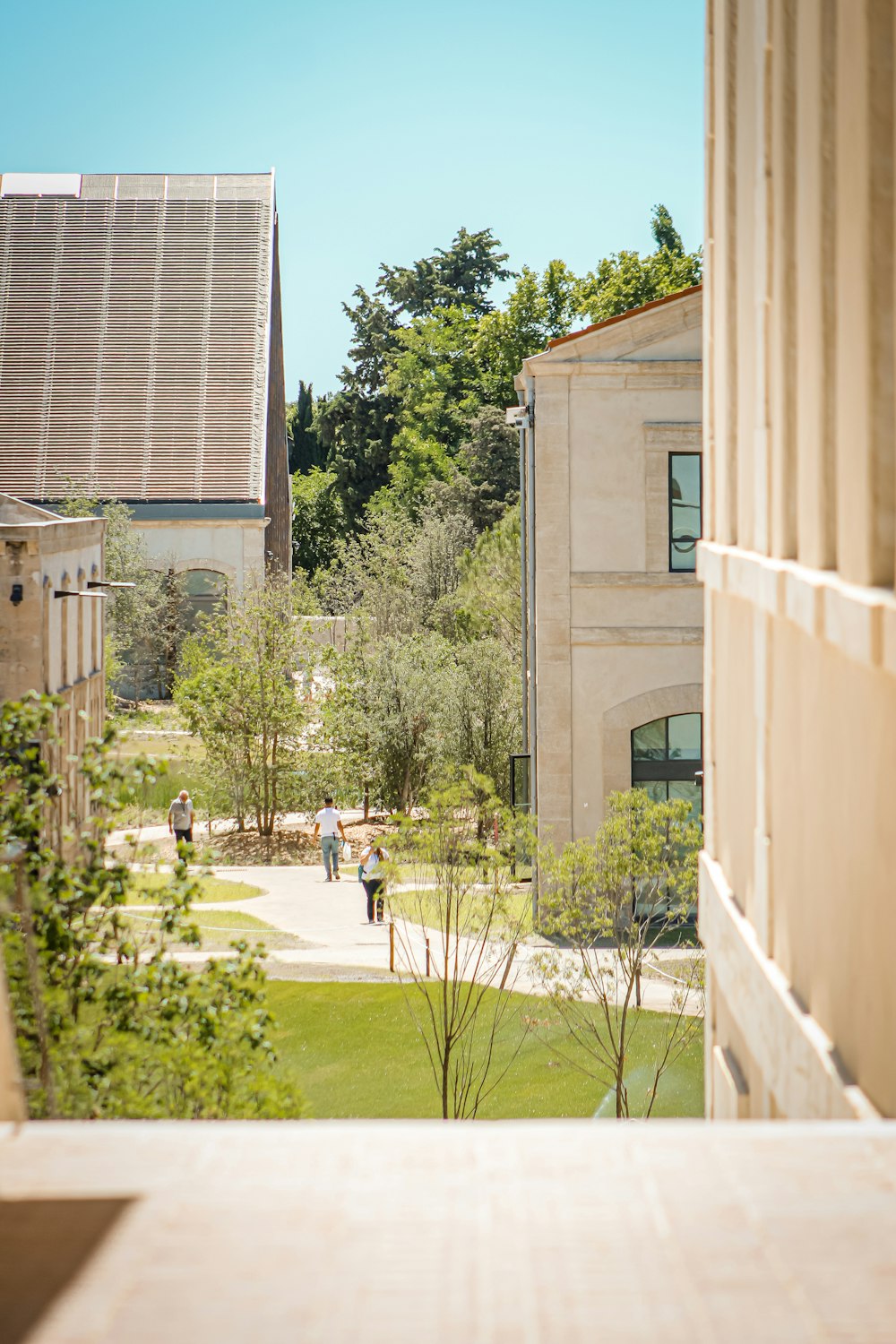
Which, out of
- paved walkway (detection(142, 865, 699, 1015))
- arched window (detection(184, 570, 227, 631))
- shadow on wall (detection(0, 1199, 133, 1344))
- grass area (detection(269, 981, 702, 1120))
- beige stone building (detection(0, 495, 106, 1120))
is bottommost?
grass area (detection(269, 981, 702, 1120))

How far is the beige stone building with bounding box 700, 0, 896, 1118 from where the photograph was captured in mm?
4094

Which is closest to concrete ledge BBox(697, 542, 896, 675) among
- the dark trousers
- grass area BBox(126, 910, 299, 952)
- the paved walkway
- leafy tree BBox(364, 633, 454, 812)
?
the paved walkway

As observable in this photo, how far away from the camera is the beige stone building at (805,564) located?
161 inches

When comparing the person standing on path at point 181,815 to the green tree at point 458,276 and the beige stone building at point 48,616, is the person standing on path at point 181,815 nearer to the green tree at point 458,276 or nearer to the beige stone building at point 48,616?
the beige stone building at point 48,616

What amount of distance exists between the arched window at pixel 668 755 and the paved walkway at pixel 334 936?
7.63 ft

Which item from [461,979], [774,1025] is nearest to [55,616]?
[461,979]

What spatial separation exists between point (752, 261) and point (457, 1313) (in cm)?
492

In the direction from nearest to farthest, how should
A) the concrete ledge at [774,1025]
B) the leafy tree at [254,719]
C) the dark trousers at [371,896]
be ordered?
the concrete ledge at [774,1025]
the dark trousers at [371,896]
the leafy tree at [254,719]

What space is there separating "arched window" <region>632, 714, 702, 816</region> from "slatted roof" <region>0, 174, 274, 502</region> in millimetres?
28639

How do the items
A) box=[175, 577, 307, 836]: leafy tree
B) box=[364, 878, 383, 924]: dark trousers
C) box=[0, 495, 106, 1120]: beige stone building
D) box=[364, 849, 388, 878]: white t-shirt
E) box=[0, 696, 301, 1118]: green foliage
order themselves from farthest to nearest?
box=[175, 577, 307, 836]: leafy tree → box=[0, 495, 106, 1120]: beige stone building → box=[364, 849, 388, 878]: white t-shirt → box=[364, 878, 383, 924]: dark trousers → box=[0, 696, 301, 1118]: green foliage

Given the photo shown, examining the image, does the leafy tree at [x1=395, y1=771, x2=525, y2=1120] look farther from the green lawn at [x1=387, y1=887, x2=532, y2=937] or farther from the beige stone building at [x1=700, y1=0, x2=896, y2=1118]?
the beige stone building at [x1=700, y1=0, x2=896, y2=1118]

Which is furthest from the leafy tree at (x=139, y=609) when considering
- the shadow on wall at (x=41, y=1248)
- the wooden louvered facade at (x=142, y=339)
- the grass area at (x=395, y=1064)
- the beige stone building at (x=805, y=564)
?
the shadow on wall at (x=41, y=1248)

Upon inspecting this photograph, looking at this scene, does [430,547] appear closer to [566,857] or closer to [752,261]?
[566,857]

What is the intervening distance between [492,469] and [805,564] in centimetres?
4425
